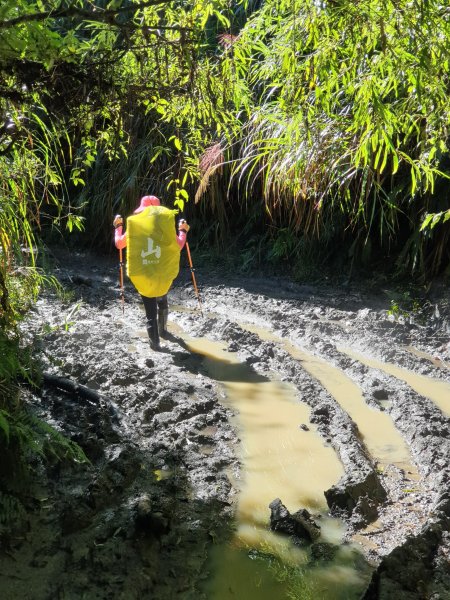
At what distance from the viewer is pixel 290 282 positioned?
10039 millimetres

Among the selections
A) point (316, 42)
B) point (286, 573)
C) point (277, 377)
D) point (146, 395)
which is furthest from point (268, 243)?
point (286, 573)

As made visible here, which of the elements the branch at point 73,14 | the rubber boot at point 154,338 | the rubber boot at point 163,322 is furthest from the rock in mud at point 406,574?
the rubber boot at point 163,322

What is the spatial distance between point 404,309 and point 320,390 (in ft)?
9.19

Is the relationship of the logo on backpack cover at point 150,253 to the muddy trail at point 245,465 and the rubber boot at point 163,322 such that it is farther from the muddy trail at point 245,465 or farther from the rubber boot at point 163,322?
the muddy trail at point 245,465

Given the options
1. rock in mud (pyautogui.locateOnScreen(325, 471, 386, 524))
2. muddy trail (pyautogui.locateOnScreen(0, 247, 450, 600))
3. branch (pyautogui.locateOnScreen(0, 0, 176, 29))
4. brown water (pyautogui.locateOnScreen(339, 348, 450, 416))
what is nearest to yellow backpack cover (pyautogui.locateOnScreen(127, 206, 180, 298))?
muddy trail (pyautogui.locateOnScreen(0, 247, 450, 600))

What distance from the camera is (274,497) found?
4031 millimetres

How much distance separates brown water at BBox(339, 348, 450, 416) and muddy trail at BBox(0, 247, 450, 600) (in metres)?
0.02

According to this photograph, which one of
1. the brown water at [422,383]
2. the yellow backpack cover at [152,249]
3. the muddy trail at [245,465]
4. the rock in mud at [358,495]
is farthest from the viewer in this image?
the yellow backpack cover at [152,249]

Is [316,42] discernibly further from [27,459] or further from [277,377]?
[277,377]

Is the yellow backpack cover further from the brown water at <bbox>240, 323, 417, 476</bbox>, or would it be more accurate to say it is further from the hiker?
the brown water at <bbox>240, 323, 417, 476</bbox>

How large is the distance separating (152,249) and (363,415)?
294cm

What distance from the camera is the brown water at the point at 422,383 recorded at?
5.74 meters

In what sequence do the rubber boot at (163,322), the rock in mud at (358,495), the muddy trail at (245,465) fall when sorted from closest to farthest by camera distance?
the muddy trail at (245,465) < the rock in mud at (358,495) < the rubber boot at (163,322)

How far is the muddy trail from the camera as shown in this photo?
120 inches
